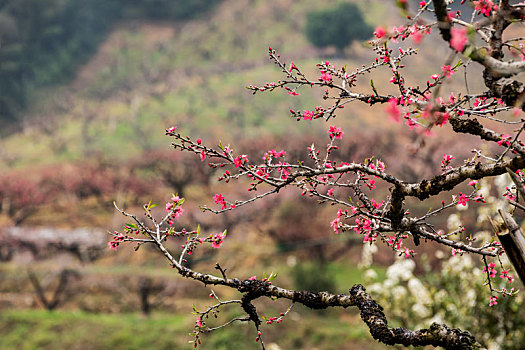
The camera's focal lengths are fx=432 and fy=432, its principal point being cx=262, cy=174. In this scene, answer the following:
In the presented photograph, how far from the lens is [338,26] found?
31562mm

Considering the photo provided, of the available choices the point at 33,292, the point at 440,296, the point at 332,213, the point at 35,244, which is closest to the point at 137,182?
the point at 35,244

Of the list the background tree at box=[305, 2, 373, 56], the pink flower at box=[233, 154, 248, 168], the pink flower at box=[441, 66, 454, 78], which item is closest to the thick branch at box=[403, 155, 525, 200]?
the pink flower at box=[441, 66, 454, 78]

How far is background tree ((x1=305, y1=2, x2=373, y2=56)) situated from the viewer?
3130 centimetres

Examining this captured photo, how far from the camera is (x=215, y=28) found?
38094 mm

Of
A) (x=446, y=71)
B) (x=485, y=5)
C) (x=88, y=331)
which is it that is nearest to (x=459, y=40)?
(x=446, y=71)

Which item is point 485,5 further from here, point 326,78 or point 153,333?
point 153,333

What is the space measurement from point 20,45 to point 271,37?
63.1 ft

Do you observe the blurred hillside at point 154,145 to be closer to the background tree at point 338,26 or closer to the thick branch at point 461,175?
the thick branch at point 461,175

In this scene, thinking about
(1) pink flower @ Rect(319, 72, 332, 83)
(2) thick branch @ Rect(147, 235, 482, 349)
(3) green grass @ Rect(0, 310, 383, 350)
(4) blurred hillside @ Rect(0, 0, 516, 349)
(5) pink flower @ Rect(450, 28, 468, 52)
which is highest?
(4) blurred hillside @ Rect(0, 0, 516, 349)

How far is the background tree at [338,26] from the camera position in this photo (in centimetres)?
3130

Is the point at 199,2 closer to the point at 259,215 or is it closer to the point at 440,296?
the point at 259,215

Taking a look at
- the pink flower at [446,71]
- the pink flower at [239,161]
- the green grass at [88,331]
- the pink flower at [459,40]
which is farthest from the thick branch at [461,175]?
the green grass at [88,331]

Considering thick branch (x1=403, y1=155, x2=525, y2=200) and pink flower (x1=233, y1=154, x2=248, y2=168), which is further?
pink flower (x1=233, y1=154, x2=248, y2=168)

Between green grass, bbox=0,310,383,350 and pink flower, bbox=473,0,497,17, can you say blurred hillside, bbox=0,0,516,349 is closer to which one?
green grass, bbox=0,310,383,350
